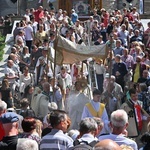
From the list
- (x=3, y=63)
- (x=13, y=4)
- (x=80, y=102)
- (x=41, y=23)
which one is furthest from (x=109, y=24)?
(x=13, y=4)

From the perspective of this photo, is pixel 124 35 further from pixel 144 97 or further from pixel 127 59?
pixel 144 97

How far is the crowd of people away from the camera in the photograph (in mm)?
9141

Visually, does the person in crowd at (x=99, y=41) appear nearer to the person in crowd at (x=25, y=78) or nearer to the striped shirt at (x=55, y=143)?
the person in crowd at (x=25, y=78)

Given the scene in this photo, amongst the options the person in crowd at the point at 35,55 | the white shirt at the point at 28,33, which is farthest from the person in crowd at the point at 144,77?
the white shirt at the point at 28,33

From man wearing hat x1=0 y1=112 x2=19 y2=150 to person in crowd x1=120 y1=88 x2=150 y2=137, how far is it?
200 inches

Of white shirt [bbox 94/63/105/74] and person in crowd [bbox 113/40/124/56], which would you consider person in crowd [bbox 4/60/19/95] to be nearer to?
white shirt [bbox 94/63/105/74]

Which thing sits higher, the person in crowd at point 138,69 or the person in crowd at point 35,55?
the person in crowd at point 35,55

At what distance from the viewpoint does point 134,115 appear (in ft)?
45.7

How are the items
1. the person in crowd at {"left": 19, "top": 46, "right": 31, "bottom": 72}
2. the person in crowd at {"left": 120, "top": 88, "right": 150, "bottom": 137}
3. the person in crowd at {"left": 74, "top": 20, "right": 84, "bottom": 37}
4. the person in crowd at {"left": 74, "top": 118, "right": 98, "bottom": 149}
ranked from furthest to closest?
the person in crowd at {"left": 74, "top": 20, "right": 84, "bottom": 37} < the person in crowd at {"left": 19, "top": 46, "right": 31, "bottom": 72} < the person in crowd at {"left": 120, "top": 88, "right": 150, "bottom": 137} < the person in crowd at {"left": 74, "top": 118, "right": 98, "bottom": 149}

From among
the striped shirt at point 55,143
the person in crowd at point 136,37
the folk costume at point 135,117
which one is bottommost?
the folk costume at point 135,117

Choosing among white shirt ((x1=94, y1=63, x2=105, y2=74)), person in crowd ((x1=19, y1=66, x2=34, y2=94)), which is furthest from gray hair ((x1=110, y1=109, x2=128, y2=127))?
white shirt ((x1=94, y1=63, x2=105, y2=74))

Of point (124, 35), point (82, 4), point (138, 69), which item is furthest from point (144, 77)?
point (82, 4)

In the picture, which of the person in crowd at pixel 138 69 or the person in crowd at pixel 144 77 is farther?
the person in crowd at pixel 138 69

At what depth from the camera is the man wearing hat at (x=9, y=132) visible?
8.75 metres
